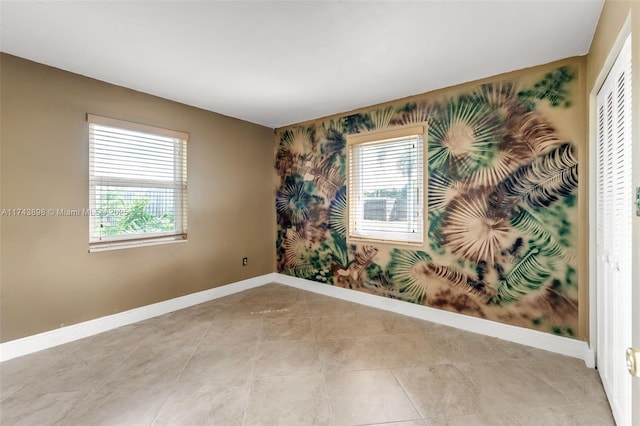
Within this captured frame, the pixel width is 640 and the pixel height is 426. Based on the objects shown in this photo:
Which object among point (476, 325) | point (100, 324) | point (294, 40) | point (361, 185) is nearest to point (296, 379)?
point (476, 325)

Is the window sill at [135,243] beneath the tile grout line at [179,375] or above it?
above

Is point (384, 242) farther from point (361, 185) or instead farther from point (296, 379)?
point (296, 379)

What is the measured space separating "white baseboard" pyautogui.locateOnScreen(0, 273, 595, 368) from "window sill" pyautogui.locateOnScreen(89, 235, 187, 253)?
0.69 meters

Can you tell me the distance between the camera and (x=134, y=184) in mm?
3004

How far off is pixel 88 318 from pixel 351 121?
364 cm

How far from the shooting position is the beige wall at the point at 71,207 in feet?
7.44

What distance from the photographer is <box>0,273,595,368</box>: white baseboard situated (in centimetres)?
228

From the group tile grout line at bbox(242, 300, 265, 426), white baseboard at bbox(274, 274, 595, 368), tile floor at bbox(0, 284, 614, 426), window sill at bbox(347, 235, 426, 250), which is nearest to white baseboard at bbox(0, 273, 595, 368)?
white baseboard at bbox(274, 274, 595, 368)

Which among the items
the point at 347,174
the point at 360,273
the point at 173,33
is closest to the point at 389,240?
the point at 360,273

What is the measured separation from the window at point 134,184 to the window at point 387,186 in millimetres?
2201

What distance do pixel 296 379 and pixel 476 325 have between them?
1.89 meters

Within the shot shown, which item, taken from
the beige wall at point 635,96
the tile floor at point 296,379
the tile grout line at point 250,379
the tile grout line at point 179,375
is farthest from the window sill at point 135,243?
the beige wall at point 635,96

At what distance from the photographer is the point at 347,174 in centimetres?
369

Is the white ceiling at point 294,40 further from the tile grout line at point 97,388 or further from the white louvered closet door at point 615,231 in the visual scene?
the tile grout line at point 97,388
